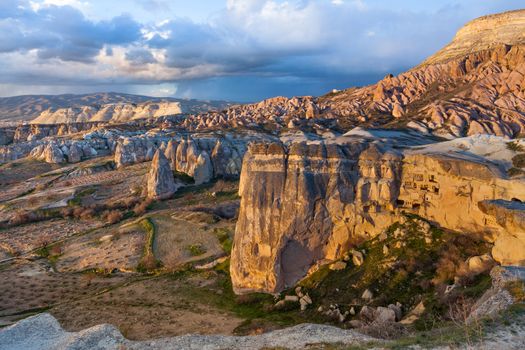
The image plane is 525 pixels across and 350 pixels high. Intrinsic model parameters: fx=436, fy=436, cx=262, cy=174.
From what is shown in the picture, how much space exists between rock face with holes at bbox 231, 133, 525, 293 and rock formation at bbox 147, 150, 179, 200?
25.6 meters

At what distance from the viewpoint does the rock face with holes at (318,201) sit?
23.8 metres

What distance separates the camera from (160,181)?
164ft

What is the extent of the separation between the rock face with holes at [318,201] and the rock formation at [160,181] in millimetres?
25553

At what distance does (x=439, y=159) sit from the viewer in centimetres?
2217

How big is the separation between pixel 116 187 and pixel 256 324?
4167 centimetres

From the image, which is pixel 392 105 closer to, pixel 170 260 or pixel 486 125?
pixel 486 125

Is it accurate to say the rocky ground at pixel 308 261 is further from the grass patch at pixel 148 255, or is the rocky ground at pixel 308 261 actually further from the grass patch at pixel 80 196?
the grass patch at pixel 80 196

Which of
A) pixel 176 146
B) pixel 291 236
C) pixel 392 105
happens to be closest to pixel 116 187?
pixel 176 146

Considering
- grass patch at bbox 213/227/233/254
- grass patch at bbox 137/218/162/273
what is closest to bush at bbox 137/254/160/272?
grass patch at bbox 137/218/162/273

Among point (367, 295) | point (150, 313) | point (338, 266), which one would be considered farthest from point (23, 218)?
point (367, 295)

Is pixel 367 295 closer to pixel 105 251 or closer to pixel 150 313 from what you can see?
pixel 150 313

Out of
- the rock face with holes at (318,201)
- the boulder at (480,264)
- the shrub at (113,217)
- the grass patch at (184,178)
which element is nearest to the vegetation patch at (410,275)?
the boulder at (480,264)

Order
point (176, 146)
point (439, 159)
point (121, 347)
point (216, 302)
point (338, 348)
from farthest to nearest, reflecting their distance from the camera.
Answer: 1. point (176, 146)
2. point (216, 302)
3. point (439, 159)
4. point (121, 347)
5. point (338, 348)

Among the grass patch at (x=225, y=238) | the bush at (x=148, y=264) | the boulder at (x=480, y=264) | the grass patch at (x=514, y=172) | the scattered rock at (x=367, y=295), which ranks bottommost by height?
the bush at (x=148, y=264)
